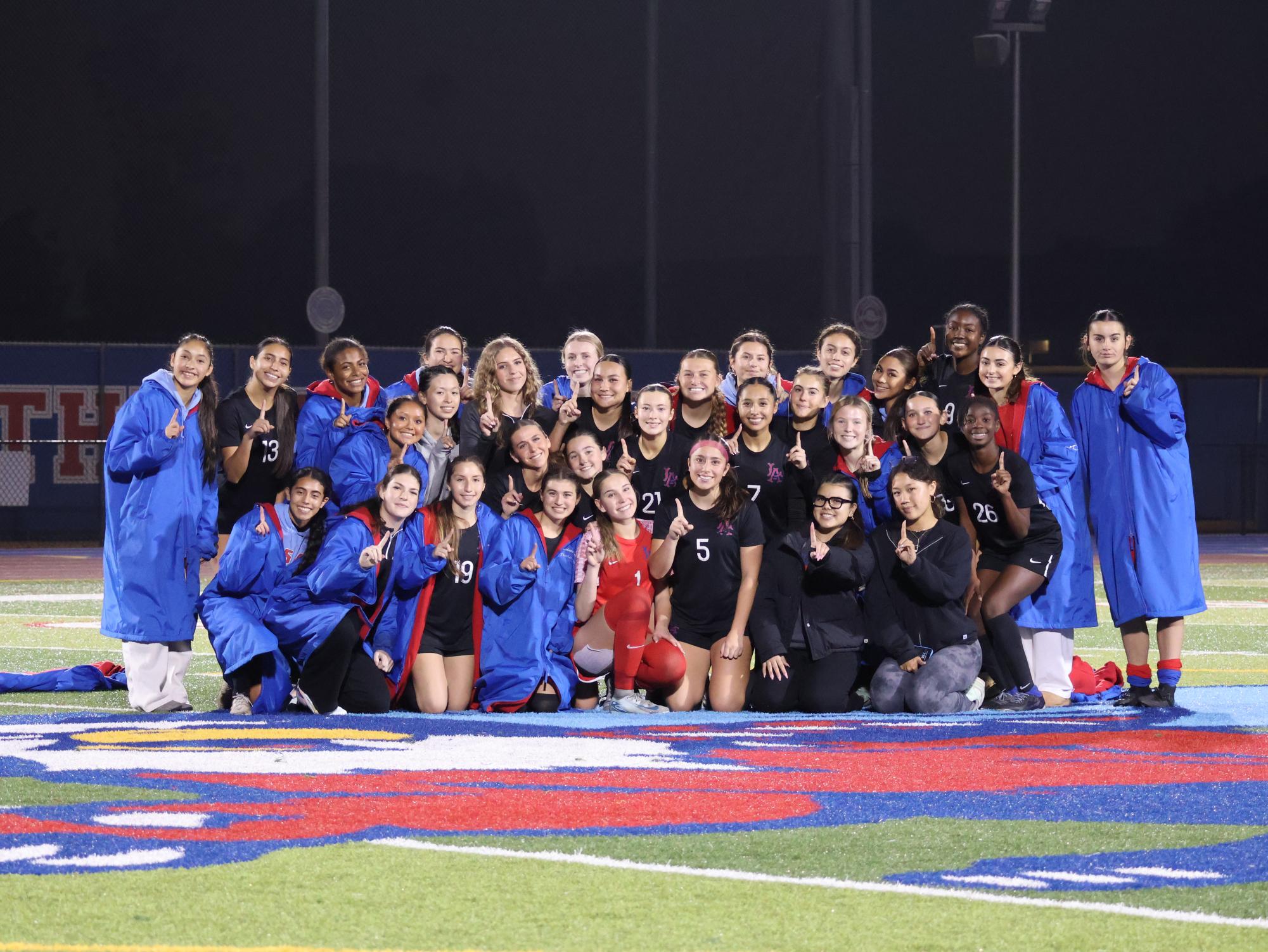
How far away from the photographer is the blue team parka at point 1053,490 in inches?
356

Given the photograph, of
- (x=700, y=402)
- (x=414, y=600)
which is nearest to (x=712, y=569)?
(x=700, y=402)

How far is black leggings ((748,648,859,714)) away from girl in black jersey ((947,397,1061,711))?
737 millimetres

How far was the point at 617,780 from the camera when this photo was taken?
253 inches

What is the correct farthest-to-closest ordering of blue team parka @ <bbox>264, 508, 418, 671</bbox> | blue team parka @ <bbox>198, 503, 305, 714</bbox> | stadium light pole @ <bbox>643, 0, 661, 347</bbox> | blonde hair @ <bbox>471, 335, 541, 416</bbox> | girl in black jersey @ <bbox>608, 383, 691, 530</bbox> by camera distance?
1. stadium light pole @ <bbox>643, 0, 661, 347</bbox>
2. blonde hair @ <bbox>471, 335, 541, 416</bbox>
3. girl in black jersey @ <bbox>608, 383, 691, 530</bbox>
4. blue team parka @ <bbox>198, 503, 305, 714</bbox>
5. blue team parka @ <bbox>264, 508, 418, 671</bbox>

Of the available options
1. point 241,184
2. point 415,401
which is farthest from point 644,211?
point 415,401

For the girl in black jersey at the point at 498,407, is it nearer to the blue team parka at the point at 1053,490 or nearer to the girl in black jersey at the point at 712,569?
the girl in black jersey at the point at 712,569

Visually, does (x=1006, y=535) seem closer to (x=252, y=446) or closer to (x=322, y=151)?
(x=252, y=446)

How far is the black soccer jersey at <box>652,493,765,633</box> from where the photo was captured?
344 inches

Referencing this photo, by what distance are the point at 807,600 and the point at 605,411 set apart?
1.41 m

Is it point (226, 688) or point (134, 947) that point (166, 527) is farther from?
point (134, 947)

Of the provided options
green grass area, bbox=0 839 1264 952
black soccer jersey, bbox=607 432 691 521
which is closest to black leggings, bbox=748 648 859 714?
black soccer jersey, bbox=607 432 691 521

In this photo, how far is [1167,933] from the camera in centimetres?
420

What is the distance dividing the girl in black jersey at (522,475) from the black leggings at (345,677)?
979 mm

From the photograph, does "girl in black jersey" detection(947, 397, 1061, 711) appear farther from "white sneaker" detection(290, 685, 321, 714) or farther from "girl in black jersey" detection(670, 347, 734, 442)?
"white sneaker" detection(290, 685, 321, 714)
